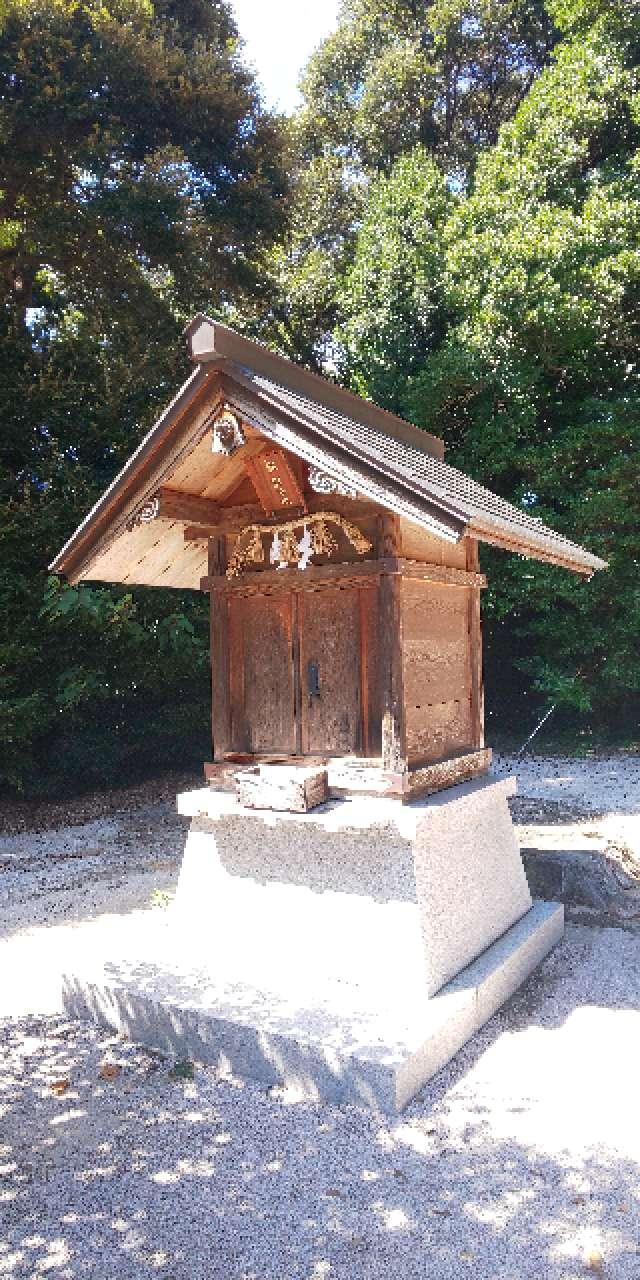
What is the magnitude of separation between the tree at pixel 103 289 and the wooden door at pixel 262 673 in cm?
516

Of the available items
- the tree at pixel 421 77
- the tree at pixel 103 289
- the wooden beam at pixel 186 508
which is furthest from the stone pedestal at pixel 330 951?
the tree at pixel 421 77

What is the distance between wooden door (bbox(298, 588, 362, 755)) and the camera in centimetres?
454

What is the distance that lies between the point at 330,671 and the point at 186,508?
4.46 feet

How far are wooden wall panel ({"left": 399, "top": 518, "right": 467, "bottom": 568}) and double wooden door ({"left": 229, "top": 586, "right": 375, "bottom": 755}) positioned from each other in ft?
1.24

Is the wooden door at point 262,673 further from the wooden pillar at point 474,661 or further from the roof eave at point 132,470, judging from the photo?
the wooden pillar at point 474,661

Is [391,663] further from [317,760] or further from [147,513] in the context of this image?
[147,513]

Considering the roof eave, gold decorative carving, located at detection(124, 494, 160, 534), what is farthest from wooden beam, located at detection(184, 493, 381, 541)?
the roof eave

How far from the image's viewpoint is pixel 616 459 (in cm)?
1271

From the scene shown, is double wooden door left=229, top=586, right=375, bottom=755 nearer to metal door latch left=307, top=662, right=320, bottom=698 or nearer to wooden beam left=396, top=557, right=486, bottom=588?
metal door latch left=307, top=662, right=320, bottom=698

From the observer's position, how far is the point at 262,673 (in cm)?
489

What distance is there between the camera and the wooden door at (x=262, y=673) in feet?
15.7

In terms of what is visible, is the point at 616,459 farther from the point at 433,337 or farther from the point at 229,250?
the point at 229,250

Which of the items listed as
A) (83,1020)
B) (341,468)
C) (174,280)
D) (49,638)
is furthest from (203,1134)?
(174,280)

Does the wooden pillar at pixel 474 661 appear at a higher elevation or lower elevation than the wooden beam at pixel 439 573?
lower
